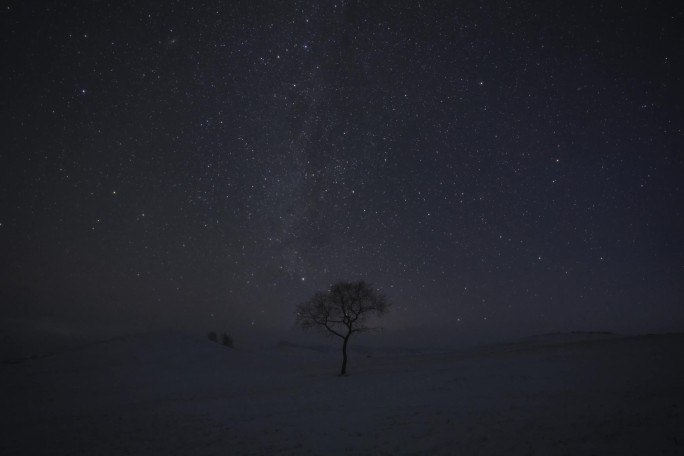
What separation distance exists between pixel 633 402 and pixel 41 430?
89.0 feet

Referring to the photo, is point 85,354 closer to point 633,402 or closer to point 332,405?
point 332,405

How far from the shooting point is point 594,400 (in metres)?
12.9

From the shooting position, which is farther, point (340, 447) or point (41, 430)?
point (41, 430)

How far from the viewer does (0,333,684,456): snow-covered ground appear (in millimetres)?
9820

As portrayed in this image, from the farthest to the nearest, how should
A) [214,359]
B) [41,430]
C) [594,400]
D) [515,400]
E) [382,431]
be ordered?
1. [214,359]
2. [41,430]
3. [515,400]
4. [594,400]
5. [382,431]

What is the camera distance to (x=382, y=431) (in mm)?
11719

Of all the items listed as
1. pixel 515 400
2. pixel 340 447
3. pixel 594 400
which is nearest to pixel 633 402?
pixel 594 400

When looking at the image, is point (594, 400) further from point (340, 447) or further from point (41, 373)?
point (41, 373)

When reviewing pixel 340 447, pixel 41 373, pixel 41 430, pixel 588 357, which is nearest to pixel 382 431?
pixel 340 447

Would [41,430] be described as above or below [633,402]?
below

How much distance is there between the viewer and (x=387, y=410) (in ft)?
48.3

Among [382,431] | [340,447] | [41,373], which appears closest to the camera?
[340,447]

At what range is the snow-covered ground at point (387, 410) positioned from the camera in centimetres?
982

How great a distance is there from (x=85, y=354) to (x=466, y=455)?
170 ft
